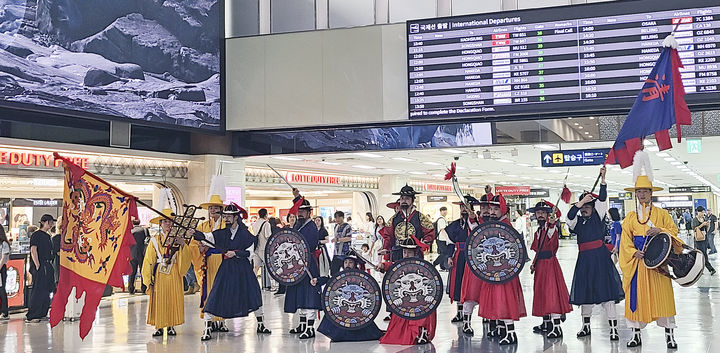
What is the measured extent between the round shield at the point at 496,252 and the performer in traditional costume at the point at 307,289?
190 centimetres

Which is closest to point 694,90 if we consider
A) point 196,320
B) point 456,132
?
point 456,132

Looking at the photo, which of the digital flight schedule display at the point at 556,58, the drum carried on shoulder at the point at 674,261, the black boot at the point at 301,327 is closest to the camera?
the drum carried on shoulder at the point at 674,261

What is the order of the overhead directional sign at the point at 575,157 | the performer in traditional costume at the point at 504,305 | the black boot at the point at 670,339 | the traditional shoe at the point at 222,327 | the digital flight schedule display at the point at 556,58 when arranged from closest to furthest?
the black boot at the point at 670,339, the performer in traditional costume at the point at 504,305, the traditional shoe at the point at 222,327, the digital flight schedule display at the point at 556,58, the overhead directional sign at the point at 575,157

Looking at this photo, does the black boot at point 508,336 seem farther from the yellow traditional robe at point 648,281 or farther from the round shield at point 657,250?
the round shield at point 657,250

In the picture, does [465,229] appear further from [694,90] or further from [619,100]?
[694,90]

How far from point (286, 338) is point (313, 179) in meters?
13.1

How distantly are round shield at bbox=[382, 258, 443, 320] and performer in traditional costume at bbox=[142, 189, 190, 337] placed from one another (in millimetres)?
2691

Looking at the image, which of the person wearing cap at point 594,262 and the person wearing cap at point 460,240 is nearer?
→ the person wearing cap at point 594,262

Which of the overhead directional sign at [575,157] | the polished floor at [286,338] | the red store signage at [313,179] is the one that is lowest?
the polished floor at [286,338]

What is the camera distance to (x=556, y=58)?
34.9ft

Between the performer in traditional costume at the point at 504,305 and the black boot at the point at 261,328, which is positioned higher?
the performer in traditional costume at the point at 504,305

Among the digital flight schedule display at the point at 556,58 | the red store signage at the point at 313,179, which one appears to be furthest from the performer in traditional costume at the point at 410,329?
the red store signage at the point at 313,179

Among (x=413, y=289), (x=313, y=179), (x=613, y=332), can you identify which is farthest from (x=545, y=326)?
(x=313, y=179)

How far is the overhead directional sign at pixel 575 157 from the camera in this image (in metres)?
12.2
